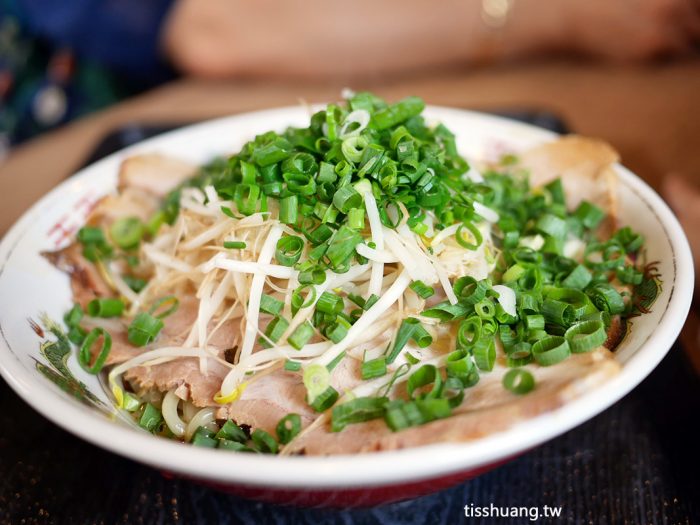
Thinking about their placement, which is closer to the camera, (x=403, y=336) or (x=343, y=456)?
(x=343, y=456)

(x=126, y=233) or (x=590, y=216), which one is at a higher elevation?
(x=126, y=233)

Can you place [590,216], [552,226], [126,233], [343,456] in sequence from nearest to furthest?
[343,456], [552,226], [590,216], [126,233]

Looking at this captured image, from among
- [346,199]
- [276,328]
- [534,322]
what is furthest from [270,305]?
[534,322]

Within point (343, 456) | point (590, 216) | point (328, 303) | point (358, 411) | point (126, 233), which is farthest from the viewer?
point (126, 233)

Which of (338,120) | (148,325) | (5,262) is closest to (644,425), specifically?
(338,120)

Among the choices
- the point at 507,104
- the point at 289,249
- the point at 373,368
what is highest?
the point at 289,249

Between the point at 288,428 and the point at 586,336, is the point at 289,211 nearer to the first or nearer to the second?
the point at 288,428

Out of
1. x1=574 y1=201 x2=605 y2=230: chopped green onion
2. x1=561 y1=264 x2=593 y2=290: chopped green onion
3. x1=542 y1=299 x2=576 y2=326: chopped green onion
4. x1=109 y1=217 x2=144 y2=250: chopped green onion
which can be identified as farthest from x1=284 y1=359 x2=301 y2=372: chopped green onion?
x1=574 y1=201 x2=605 y2=230: chopped green onion
